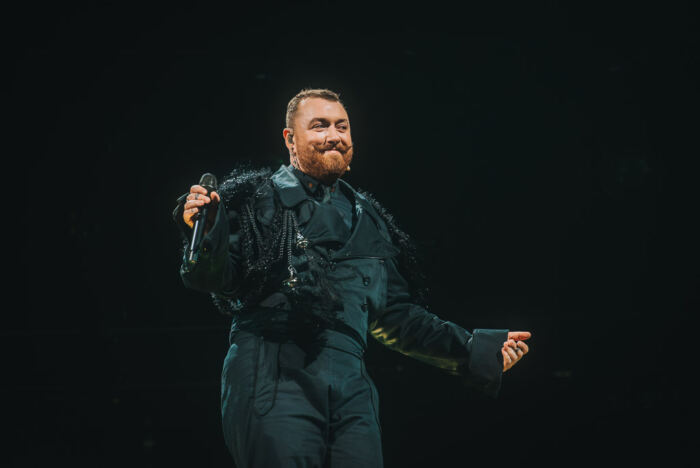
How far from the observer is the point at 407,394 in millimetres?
2871

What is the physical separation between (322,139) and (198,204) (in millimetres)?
548

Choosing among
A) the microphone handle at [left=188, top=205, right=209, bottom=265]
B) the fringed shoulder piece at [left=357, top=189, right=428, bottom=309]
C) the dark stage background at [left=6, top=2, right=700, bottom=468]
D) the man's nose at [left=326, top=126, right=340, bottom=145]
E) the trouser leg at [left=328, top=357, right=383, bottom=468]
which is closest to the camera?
the microphone handle at [left=188, top=205, right=209, bottom=265]

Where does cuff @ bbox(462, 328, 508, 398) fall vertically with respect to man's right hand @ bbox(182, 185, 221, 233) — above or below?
below

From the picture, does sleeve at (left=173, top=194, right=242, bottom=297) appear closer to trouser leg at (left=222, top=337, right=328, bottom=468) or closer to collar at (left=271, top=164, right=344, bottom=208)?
trouser leg at (left=222, top=337, right=328, bottom=468)

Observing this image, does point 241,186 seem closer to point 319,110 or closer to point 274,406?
point 319,110

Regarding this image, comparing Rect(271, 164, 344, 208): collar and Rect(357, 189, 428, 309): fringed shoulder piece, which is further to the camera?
Rect(357, 189, 428, 309): fringed shoulder piece

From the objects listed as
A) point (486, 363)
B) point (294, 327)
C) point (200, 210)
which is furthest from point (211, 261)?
point (486, 363)

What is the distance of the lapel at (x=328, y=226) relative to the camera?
177 cm

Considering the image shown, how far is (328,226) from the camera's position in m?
1.78

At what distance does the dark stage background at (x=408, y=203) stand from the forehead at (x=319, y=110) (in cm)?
102

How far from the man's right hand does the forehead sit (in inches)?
20.5

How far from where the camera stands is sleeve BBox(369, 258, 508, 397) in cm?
180

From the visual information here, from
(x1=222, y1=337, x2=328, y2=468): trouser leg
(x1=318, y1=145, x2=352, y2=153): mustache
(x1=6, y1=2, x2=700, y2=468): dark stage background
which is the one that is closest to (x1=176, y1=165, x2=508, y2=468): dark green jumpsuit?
(x1=222, y1=337, x2=328, y2=468): trouser leg

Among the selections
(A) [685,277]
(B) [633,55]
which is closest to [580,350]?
(A) [685,277]
